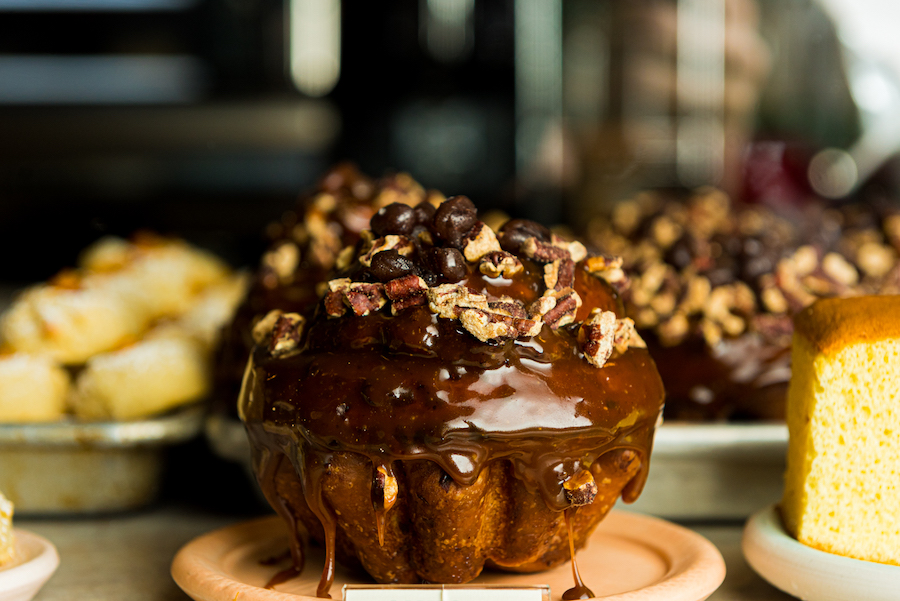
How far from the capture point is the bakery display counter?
40.3 inches

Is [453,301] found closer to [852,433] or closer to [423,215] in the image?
[423,215]

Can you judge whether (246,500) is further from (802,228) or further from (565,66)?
(565,66)

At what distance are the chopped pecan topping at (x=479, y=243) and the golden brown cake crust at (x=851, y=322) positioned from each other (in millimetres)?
366

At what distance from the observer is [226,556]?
100 cm

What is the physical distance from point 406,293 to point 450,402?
4.9 inches

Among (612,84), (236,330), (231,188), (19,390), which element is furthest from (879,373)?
(231,188)

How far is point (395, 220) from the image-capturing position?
933mm

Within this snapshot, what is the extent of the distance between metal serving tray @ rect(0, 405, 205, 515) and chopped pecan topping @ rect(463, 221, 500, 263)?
61 cm

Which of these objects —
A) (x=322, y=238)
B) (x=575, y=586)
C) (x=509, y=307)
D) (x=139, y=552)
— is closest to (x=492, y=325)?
(x=509, y=307)

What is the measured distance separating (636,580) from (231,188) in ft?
10.7

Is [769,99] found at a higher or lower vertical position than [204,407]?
higher

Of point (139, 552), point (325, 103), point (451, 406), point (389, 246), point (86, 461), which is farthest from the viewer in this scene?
point (325, 103)

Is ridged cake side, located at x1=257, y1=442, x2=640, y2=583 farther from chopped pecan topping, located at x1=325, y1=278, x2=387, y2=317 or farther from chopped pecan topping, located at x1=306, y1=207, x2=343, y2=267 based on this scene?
chopped pecan topping, located at x1=306, y1=207, x2=343, y2=267

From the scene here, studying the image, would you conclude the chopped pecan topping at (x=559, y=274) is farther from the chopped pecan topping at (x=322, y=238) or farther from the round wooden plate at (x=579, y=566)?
the chopped pecan topping at (x=322, y=238)
